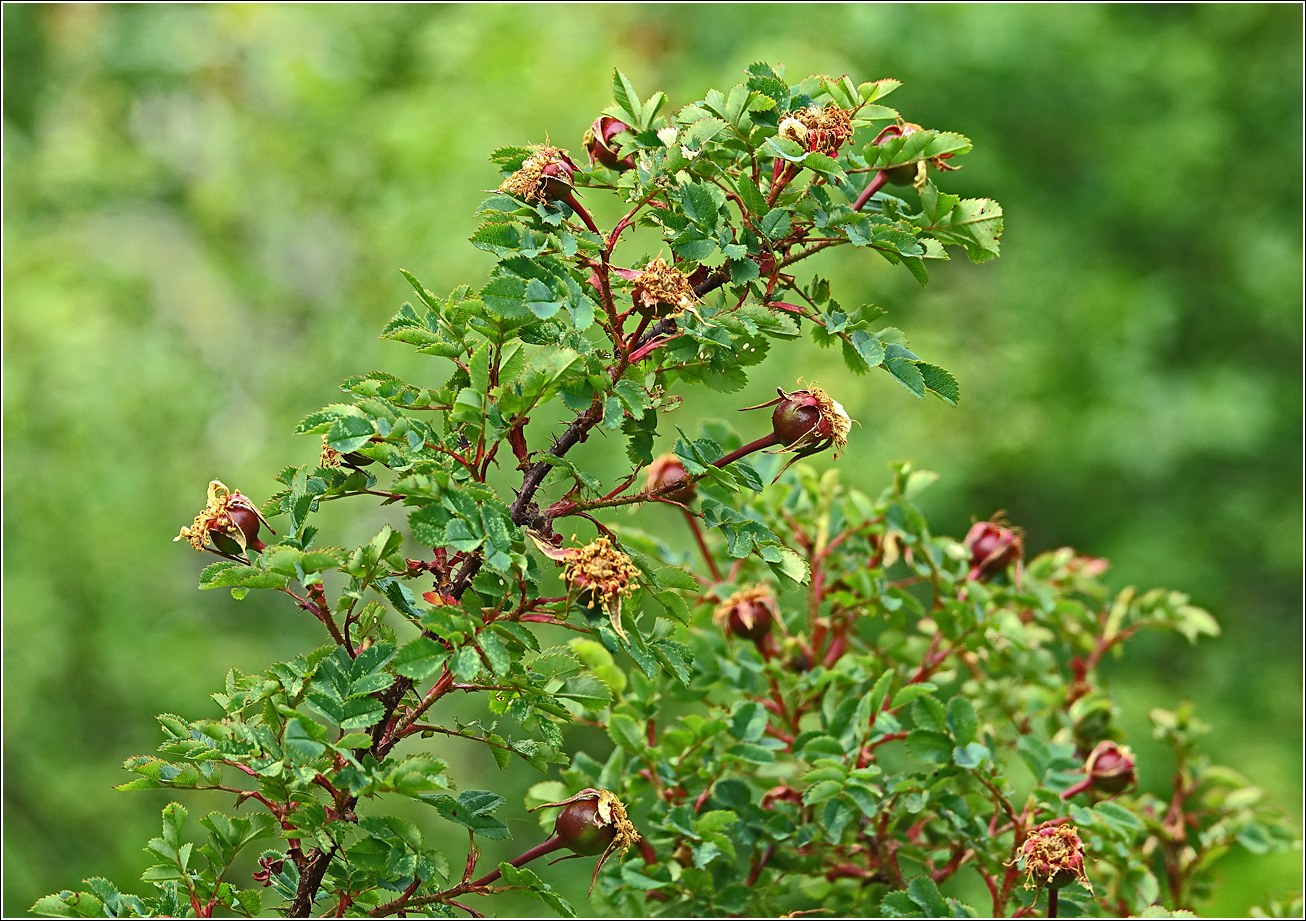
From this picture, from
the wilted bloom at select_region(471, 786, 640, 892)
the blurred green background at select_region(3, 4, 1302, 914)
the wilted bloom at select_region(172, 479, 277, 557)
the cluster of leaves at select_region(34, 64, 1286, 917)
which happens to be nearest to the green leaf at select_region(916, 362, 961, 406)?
the cluster of leaves at select_region(34, 64, 1286, 917)

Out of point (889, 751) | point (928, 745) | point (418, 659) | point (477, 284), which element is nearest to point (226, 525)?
point (418, 659)

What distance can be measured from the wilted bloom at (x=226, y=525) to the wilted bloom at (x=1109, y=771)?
0.72 m

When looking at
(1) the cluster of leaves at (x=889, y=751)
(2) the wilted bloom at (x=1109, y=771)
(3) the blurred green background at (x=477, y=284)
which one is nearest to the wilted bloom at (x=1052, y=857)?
(1) the cluster of leaves at (x=889, y=751)

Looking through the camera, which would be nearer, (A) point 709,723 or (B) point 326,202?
(A) point 709,723

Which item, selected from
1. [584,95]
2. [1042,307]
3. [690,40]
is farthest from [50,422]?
[1042,307]

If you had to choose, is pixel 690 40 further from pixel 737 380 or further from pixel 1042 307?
pixel 737 380

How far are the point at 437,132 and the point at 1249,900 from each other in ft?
9.38

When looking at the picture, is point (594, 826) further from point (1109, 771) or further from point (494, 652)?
point (1109, 771)

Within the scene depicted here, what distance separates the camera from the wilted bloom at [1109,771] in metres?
1.08

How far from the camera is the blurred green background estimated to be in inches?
136

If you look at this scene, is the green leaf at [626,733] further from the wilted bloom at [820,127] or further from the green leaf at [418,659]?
the wilted bloom at [820,127]

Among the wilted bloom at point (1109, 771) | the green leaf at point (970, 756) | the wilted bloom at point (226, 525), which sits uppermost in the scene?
the wilted bloom at point (1109, 771)

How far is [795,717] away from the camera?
1.14 meters

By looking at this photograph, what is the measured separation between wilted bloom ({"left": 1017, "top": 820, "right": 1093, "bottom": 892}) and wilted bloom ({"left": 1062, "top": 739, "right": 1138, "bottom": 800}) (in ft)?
0.64
